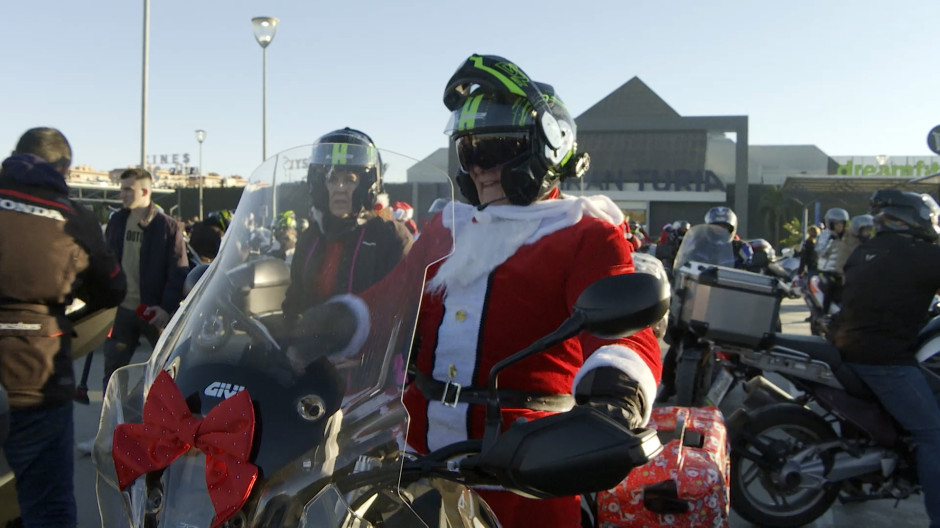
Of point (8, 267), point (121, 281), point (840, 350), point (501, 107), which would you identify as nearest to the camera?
point (501, 107)

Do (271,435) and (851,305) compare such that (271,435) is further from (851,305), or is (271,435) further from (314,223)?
(851,305)

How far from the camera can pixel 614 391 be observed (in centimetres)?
162

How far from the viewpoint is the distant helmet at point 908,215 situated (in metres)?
4.35

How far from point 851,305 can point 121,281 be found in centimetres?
370

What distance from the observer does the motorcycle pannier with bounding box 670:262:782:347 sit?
5.00 metres

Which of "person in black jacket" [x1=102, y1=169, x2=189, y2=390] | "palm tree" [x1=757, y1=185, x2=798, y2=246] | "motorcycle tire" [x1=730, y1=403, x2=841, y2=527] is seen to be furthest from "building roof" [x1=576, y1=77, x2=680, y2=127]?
"motorcycle tire" [x1=730, y1=403, x2=841, y2=527]

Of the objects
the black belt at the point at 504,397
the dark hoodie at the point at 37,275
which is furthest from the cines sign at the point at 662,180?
the black belt at the point at 504,397

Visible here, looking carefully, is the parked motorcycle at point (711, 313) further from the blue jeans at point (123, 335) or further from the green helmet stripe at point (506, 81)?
the blue jeans at point (123, 335)

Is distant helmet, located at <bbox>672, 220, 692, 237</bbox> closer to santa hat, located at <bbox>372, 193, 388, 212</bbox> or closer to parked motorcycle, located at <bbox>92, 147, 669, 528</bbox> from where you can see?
santa hat, located at <bbox>372, 193, 388, 212</bbox>

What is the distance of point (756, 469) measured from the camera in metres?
4.59

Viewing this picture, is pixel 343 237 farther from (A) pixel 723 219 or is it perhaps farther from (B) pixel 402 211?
(A) pixel 723 219

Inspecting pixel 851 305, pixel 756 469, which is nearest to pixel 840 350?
pixel 851 305

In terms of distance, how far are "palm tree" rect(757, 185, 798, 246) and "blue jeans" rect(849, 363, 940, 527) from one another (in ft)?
151

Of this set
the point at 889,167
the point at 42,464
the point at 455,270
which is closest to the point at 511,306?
the point at 455,270
